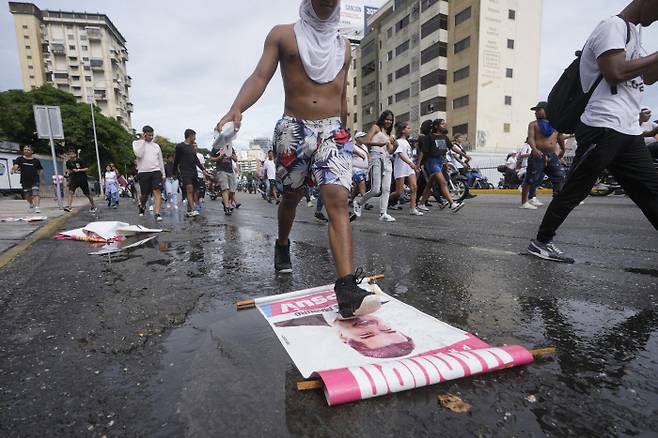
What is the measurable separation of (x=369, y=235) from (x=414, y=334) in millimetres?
2929

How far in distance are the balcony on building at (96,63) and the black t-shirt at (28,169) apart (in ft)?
230

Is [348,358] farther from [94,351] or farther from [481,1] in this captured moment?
[481,1]

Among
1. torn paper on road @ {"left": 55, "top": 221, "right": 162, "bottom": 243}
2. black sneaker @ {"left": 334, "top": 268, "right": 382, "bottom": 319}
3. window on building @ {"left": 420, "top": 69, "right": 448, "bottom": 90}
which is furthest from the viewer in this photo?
window on building @ {"left": 420, "top": 69, "right": 448, "bottom": 90}

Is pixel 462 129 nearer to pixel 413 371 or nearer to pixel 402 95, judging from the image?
pixel 402 95

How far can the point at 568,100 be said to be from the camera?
9.02 ft

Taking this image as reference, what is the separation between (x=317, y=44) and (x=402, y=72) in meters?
48.2

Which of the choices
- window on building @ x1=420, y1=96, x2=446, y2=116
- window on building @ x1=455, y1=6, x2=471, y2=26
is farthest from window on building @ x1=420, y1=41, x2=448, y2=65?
window on building @ x1=420, y1=96, x2=446, y2=116

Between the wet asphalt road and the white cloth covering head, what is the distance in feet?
4.33

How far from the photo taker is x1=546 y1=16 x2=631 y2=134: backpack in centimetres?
266

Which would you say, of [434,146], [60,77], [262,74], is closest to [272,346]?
[262,74]

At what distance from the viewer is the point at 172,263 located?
9.93 feet

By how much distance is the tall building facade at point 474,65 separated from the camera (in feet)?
120

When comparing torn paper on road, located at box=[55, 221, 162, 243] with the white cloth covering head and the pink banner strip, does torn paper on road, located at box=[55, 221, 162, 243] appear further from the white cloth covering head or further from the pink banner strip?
the pink banner strip

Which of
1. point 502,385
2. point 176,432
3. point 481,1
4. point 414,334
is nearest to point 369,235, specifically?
point 414,334
